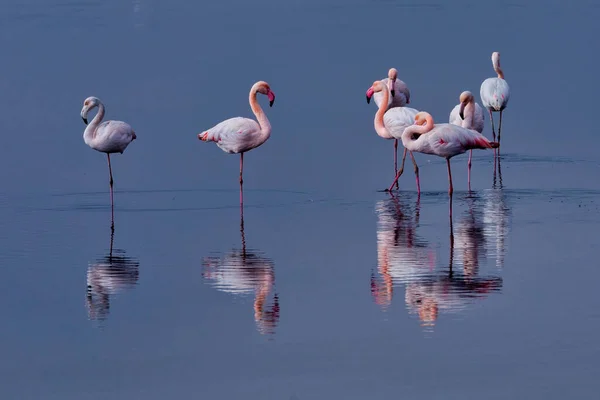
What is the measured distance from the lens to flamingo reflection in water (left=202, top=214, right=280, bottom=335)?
8031mm

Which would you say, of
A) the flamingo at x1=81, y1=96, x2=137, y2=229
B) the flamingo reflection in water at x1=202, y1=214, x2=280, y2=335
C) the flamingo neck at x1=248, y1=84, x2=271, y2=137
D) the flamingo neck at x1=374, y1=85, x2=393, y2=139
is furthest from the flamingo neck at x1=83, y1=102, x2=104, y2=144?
the flamingo reflection in water at x1=202, y1=214, x2=280, y2=335

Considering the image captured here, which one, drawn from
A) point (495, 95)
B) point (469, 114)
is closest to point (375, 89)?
point (469, 114)

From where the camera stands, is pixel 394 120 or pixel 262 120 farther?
pixel 394 120

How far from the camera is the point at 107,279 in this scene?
9.22 m

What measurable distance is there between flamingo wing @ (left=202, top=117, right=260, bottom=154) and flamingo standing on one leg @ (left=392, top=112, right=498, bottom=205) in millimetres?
1960

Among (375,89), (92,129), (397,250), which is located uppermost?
(375,89)

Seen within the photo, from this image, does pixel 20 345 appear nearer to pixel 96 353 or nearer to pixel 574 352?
pixel 96 353

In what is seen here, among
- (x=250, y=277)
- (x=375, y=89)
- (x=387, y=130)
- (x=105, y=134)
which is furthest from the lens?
(x=375, y=89)

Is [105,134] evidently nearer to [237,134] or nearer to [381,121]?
[237,134]

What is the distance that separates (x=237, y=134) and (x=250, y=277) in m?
4.49

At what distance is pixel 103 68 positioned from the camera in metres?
22.5

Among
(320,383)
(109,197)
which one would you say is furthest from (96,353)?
(109,197)

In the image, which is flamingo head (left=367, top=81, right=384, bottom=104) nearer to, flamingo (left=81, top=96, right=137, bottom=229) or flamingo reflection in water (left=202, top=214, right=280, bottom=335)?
flamingo (left=81, top=96, right=137, bottom=229)

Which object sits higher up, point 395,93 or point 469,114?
point 395,93
